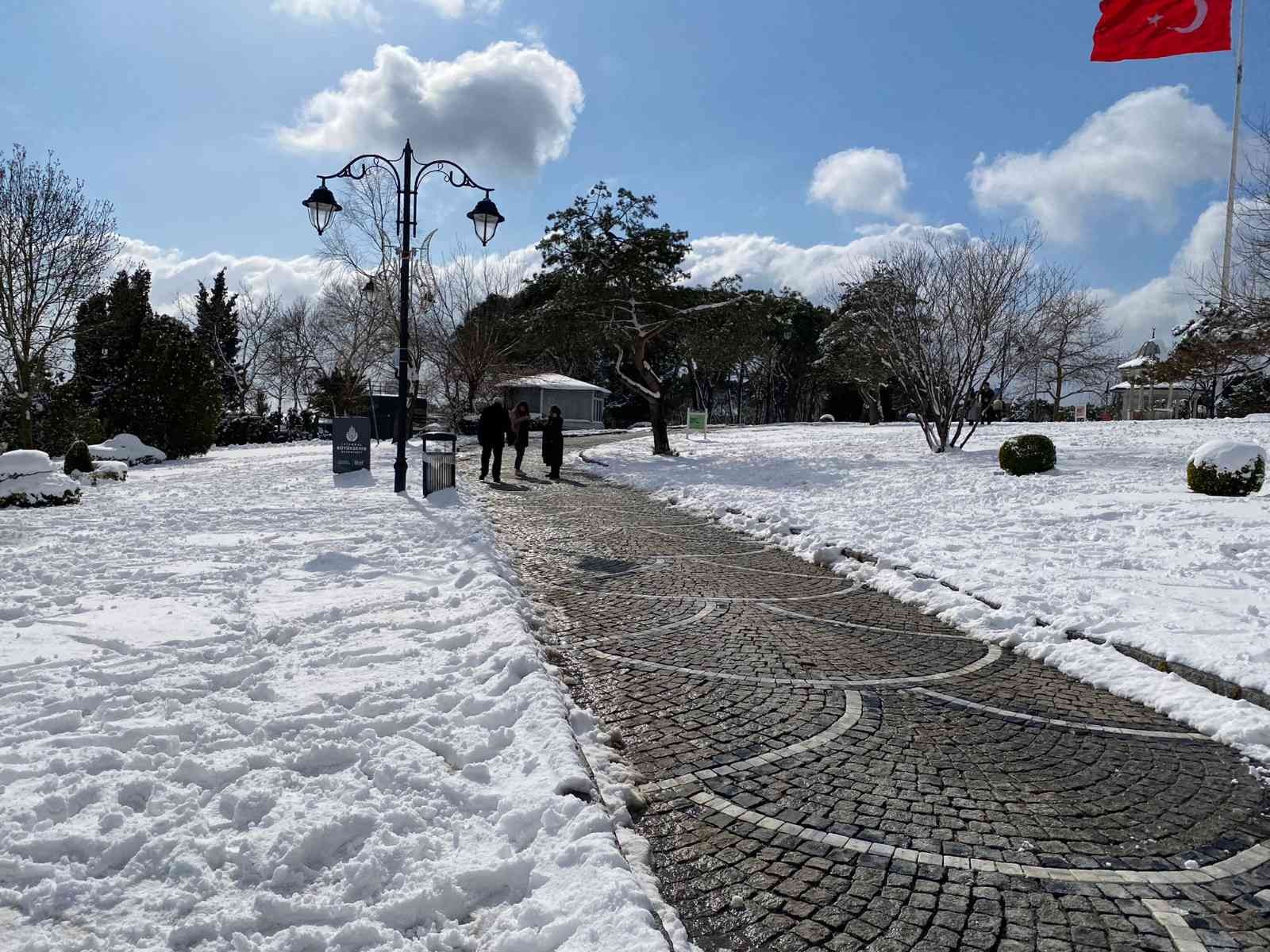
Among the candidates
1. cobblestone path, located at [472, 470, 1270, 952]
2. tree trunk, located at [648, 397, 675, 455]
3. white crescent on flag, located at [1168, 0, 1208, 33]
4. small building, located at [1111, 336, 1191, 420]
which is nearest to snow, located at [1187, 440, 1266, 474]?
cobblestone path, located at [472, 470, 1270, 952]

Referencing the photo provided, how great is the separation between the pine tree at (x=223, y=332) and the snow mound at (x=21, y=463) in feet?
108

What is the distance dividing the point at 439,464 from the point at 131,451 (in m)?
12.8

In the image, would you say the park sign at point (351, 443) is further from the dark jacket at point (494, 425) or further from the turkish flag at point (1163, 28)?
the turkish flag at point (1163, 28)

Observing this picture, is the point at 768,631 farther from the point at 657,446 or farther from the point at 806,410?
the point at 806,410

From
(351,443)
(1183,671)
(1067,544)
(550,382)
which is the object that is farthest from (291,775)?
(550,382)

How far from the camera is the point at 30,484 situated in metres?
11.0

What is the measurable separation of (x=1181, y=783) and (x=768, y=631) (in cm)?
256

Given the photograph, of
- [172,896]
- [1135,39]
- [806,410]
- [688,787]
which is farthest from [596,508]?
[806,410]

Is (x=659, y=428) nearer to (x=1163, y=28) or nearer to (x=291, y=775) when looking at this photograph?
(x=1163, y=28)

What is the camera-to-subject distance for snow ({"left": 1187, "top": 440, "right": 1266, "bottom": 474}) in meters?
10.2

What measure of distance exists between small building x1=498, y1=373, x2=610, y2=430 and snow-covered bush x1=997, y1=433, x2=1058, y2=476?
96.1 ft

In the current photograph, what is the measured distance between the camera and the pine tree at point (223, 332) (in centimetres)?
4222

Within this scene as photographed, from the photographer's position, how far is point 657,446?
23.0 metres

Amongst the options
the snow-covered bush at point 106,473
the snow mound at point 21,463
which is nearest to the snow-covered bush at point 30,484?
the snow mound at point 21,463
